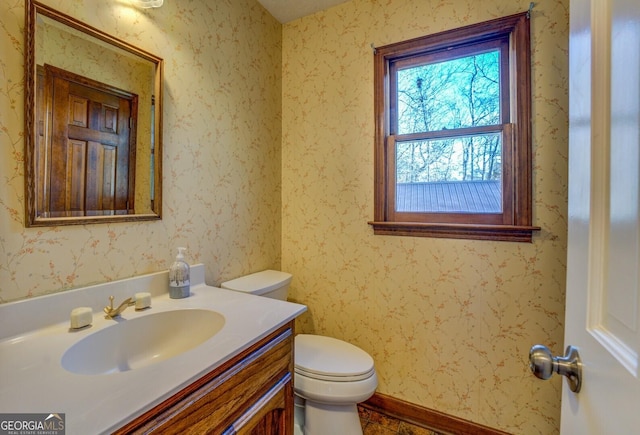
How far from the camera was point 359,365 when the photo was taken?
4.27 feet

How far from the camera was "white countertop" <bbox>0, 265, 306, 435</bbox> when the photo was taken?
512mm

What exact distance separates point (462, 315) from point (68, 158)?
69.7 inches

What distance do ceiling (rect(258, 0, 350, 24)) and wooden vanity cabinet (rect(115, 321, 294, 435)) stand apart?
1.83m

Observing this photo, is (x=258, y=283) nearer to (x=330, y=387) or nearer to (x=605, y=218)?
(x=330, y=387)

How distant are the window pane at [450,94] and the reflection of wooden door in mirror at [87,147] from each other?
137 cm

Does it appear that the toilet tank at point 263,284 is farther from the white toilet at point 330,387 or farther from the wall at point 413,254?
the wall at point 413,254

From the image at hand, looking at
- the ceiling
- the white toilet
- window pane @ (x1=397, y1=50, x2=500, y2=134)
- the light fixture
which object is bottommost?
the white toilet

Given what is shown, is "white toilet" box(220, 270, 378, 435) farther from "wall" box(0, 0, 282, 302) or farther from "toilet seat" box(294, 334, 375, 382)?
"wall" box(0, 0, 282, 302)

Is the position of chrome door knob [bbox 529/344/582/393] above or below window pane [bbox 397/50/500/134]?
below

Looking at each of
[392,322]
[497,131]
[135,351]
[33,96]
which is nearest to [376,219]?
[392,322]

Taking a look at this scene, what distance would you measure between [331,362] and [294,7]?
2042 millimetres

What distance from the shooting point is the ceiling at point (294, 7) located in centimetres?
172

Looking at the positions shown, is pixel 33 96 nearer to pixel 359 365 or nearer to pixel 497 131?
pixel 359 365

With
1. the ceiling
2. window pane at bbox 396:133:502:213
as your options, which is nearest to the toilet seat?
window pane at bbox 396:133:502:213
